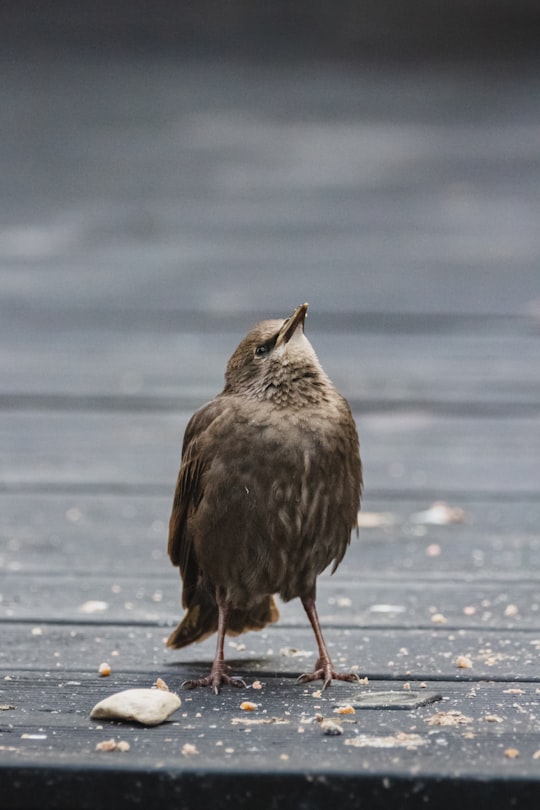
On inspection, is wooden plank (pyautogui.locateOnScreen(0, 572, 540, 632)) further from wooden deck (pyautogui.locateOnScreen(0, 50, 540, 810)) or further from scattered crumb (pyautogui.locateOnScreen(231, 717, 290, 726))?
scattered crumb (pyautogui.locateOnScreen(231, 717, 290, 726))

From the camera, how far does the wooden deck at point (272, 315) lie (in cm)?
295

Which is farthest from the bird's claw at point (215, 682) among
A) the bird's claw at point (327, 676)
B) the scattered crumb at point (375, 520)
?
the scattered crumb at point (375, 520)

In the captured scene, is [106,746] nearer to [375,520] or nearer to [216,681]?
[216,681]

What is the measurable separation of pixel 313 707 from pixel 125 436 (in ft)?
11.9

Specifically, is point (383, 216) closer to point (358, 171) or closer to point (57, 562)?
point (358, 171)

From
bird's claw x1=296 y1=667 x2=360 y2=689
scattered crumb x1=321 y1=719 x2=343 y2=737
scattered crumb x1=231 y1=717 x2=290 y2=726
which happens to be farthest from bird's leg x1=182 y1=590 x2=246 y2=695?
scattered crumb x1=321 y1=719 x2=343 y2=737

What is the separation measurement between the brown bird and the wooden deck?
0.54 ft

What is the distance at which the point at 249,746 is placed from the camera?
1.86 m

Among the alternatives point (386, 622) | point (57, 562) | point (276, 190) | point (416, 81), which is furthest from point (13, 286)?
point (386, 622)

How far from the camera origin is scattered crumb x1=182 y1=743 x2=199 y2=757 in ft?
5.90

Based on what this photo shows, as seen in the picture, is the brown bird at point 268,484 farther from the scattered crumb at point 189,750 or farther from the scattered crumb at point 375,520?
the scattered crumb at point 375,520

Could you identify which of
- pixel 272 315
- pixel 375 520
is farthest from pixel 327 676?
pixel 272 315

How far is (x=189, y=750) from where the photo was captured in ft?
5.95

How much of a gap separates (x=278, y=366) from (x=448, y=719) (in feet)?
2.60
